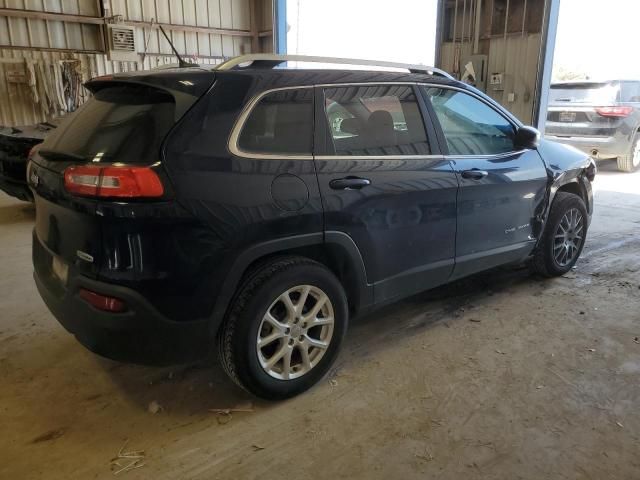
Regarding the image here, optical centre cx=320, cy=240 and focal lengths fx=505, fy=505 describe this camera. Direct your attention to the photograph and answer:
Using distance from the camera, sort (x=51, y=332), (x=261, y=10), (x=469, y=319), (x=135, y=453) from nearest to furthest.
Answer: (x=135, y=453) → (x=51, y=332) → (x=469, y=319) → (x=261, y=10)

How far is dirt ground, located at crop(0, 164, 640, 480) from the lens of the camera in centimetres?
211

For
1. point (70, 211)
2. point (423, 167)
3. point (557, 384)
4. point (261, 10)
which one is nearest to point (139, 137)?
point (70, 211)

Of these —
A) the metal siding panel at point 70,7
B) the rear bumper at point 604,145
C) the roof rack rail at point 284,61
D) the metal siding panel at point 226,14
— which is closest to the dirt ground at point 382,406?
the roof rack rail at point 284,61

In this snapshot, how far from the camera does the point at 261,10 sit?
1211 centimetres

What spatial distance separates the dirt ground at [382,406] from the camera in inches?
82.9

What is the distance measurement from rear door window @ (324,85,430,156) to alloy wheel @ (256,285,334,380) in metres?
0.75

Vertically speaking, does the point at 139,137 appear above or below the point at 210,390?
above

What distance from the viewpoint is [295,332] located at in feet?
8.12

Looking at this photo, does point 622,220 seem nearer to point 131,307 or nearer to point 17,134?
point 131,307

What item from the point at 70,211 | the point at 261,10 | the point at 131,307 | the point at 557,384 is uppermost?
the point at 261,10

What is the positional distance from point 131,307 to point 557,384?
2.17 m

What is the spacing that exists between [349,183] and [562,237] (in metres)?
2.35

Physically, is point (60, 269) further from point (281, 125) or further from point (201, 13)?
point (201, 13)

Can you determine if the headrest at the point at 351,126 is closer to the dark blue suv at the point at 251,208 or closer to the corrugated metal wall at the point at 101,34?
the dark blue suv at the point at 251,208
